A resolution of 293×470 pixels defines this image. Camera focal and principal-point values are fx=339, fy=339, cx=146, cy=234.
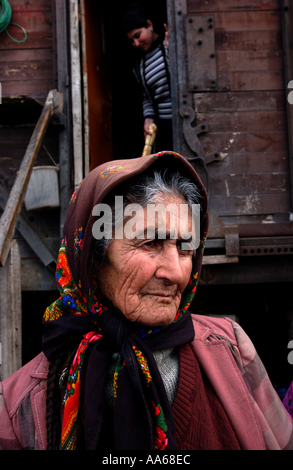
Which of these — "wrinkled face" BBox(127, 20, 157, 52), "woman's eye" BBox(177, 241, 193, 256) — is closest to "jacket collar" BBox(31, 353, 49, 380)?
"woman's eye" BBox(177, 241, 193, 256)

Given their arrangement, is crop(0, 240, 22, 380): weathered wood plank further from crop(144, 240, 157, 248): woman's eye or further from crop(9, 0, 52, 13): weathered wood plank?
crop(9, 0, 52, 13): weathered wood plank

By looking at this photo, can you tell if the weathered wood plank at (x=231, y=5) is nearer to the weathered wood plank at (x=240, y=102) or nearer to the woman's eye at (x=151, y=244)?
the weathered wood plank at (x=240, y=102)

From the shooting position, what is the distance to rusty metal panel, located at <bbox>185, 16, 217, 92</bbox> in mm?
3404

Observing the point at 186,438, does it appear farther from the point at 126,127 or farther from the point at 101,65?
the point at 126,127

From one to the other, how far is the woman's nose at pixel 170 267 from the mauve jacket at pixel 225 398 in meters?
0.33

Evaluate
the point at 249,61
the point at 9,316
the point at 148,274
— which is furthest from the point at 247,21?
the point at 9,316

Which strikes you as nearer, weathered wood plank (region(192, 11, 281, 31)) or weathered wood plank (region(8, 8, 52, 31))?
weathered wood plank (region(192, 11, 281, 31))

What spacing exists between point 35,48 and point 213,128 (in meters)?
2.11

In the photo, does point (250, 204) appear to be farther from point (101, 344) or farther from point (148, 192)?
point (101, 344)

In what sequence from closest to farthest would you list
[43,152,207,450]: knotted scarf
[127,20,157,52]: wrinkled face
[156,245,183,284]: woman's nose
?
[43,152,207,450]: knotted scarf < [156,245,183,284]: woman's nose < [127,20,157,52]: wrinkled face

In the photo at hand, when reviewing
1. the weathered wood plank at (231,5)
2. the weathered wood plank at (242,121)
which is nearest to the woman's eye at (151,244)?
the weathered wood plank at (242,121)

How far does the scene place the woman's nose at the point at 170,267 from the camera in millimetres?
1243

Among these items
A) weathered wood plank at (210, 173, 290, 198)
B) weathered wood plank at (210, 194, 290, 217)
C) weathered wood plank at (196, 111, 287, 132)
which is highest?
weathered wood plank at (196, 111, 287, 132)
